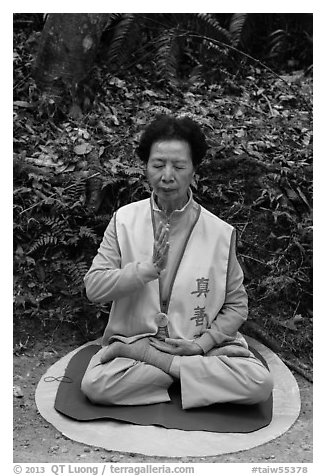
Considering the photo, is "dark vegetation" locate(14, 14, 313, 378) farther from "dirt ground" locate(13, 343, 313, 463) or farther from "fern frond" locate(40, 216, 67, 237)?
"dirt ground" locate(13, 343, 313, 463)

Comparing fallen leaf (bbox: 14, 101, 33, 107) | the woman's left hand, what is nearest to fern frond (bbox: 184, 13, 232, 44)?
fallen leaf (bbox: 14, 101, 33, 107)

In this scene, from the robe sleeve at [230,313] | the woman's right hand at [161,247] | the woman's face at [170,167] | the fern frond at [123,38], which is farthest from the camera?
the fern frond at [123,38]

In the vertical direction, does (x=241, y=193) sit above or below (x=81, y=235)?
above

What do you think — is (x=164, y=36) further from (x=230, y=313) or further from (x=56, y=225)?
(x=230, y=313)

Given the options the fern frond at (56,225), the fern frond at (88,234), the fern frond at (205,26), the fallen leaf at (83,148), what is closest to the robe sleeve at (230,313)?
the fern frond at (88,234)

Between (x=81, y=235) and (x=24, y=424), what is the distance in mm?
1929

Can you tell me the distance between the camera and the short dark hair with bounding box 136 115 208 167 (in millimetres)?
4359

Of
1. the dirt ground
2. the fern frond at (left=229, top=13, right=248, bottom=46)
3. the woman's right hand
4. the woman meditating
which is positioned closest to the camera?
the dirt ground

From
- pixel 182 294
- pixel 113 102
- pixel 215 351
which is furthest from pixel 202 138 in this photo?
pixel 113 102

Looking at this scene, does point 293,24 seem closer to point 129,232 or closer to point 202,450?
point 129,232

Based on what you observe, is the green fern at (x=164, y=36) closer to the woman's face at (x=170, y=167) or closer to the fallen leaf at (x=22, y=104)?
the fallen leaf at (x=22, y=104)

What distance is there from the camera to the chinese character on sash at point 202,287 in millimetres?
4473

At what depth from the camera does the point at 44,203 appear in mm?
5805

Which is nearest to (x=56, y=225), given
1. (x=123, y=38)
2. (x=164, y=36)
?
(x=123, y=38)
